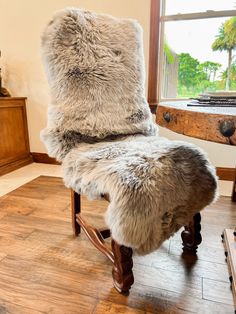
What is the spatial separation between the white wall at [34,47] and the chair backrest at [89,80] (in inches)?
42.0

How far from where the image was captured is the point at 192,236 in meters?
1.15

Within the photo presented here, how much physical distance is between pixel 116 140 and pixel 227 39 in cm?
155

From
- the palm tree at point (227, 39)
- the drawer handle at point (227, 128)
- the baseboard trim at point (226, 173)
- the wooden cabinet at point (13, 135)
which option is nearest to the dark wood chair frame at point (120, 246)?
the drawer handle at point (227, 128)

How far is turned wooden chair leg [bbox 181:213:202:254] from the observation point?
3.67 feet

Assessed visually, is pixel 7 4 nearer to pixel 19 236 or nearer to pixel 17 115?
pixel 17 115

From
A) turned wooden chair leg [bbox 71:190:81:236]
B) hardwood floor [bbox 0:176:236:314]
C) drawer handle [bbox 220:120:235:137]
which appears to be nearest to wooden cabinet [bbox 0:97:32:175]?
hardwood floor [bbox 0:176:236:314]

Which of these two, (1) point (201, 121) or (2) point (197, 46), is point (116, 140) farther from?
(2) point (197, 46)

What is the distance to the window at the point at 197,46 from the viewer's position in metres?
1.98

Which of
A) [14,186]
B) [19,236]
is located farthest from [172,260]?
[14,186]

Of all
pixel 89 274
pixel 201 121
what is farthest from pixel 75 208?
pixel 201 121

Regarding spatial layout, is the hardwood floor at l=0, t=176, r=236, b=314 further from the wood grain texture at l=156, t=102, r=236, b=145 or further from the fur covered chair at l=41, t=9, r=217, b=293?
→ the wood grain texture at l=156, t=102, r=236, b=145

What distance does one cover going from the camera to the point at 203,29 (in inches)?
80.6

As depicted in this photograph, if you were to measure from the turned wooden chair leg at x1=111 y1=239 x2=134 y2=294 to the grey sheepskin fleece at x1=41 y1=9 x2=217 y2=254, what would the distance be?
0.36 feet

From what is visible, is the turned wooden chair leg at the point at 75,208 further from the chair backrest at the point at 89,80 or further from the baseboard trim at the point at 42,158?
the baseboard trim at the point at 42,158
